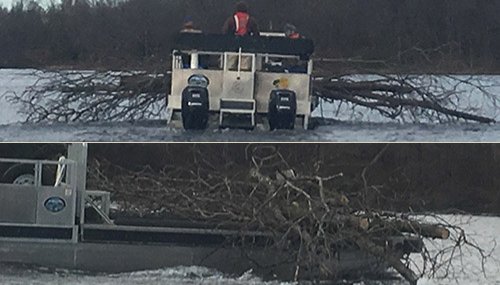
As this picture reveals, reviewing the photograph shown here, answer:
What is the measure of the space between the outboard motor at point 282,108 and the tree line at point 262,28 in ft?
0.77

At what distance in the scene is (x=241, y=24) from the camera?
16.6 feet

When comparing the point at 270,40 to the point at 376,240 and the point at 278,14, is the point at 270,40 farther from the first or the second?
the point at 376,240

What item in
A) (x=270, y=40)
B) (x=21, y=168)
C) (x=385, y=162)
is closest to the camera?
(x=270, y=40)

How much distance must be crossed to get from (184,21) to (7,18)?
30.9 inches

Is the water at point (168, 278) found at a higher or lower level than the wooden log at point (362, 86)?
lower

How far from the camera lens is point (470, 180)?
11.5 m

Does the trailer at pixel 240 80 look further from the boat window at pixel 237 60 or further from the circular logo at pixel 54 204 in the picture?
the circular logo at pixel 54 204

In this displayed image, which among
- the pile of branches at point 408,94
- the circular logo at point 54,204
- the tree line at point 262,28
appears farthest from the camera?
the circular logo at point 54,204

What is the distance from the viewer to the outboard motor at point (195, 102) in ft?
16.6

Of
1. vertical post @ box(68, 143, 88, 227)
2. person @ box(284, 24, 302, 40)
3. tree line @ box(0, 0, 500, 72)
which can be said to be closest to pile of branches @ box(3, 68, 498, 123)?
tree line @ box(0, 0, 500, 72)

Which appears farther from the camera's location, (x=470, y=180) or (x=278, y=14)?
(x=470, y=180)

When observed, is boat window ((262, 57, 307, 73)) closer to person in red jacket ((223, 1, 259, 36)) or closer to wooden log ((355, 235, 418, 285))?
person in red jacket ((223, 1, 259, 36))

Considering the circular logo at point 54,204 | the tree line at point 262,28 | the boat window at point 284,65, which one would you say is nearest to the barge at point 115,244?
the circular logo at point 54,204

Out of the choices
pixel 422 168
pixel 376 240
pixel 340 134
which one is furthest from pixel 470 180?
pixel 340 134
